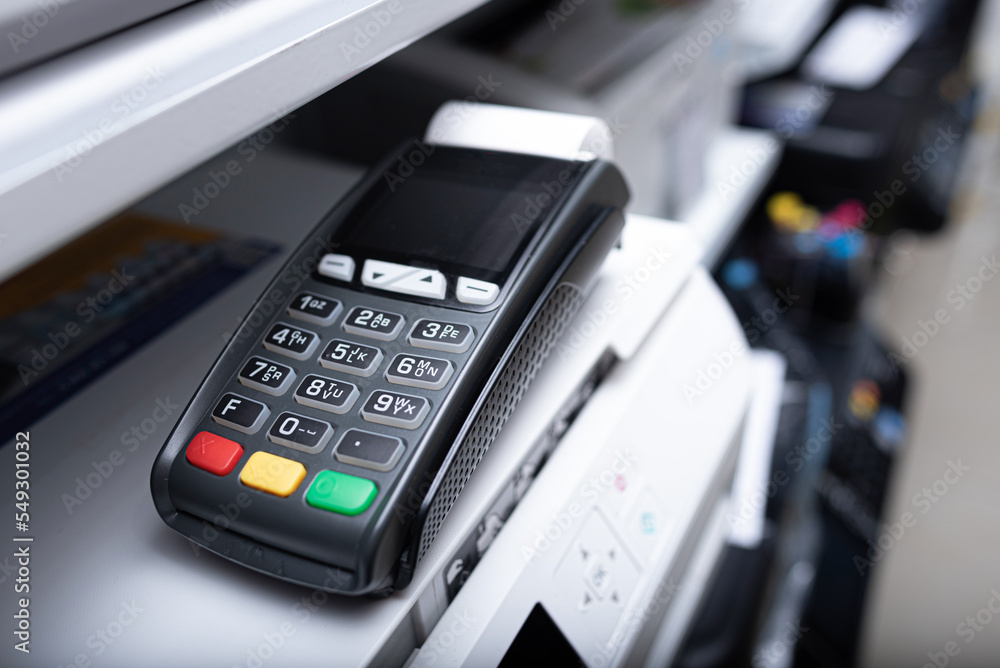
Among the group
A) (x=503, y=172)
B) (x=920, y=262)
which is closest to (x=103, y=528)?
(x=503, y=172)

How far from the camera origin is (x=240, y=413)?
0.31m

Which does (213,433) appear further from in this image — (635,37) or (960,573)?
(960,573)

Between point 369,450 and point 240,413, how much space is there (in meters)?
0.07

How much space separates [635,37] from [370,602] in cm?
61

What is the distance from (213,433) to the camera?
0.31 meters
